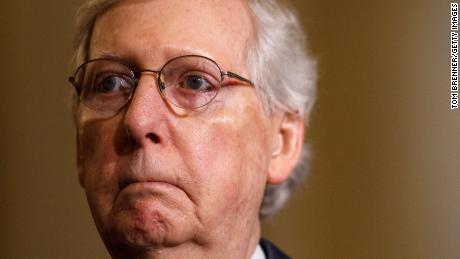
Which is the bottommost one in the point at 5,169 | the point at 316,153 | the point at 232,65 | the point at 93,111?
the point at 5,169

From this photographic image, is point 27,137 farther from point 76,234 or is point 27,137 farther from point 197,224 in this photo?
point 197,224

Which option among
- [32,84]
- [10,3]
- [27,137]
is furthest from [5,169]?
[10,3]

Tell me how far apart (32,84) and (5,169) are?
11.0 inches

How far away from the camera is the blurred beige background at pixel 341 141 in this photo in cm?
185

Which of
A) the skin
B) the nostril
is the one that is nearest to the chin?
the skin

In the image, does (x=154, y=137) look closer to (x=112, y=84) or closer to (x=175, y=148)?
(x=175, y=148)

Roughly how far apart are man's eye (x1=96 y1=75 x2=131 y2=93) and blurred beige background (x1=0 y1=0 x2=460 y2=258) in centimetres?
80

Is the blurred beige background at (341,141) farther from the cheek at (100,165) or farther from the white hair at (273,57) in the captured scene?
the cheek at (100,165)

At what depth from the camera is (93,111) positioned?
4.54ft

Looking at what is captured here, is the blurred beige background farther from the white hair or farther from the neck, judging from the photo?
the neck

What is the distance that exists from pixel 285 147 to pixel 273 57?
209mm

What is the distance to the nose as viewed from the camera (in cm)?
124

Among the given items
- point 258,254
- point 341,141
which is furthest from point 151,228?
point 341,141

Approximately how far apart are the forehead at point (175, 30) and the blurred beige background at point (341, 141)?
671 millimetres
